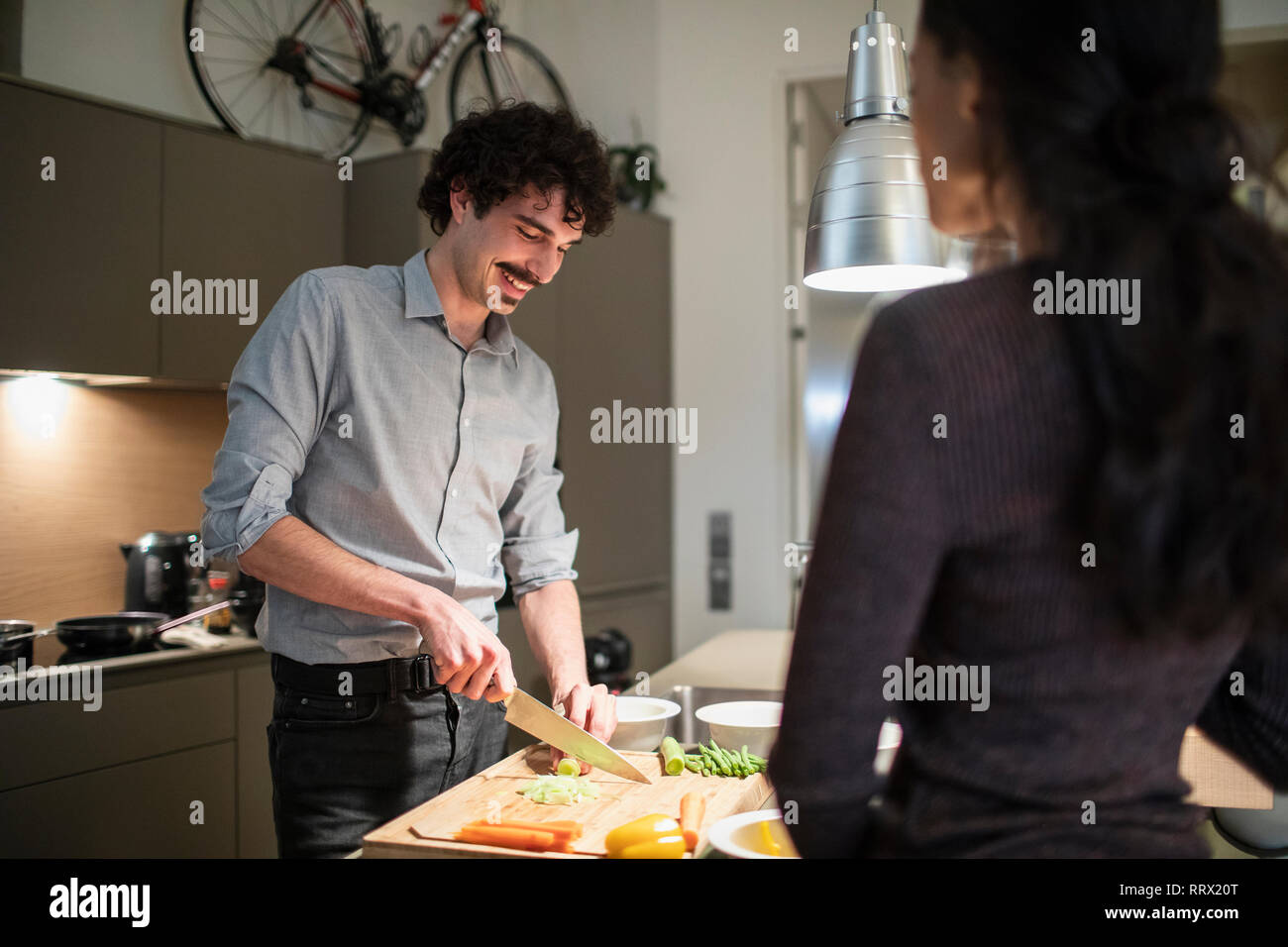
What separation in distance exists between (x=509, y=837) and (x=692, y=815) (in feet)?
0.58

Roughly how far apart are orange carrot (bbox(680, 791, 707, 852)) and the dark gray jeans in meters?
0.42

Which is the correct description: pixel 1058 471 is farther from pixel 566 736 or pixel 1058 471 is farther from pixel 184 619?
pixel 184 619

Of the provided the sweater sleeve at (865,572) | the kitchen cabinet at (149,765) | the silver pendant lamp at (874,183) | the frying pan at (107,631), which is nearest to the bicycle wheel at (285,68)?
the frying pan at (107,631)

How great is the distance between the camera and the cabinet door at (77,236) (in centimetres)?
207

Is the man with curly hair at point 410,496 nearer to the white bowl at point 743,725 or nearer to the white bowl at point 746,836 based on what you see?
the white bowl at point 743,725

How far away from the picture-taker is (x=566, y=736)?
1133 mm

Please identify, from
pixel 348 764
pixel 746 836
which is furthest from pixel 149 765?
pixel 746 836

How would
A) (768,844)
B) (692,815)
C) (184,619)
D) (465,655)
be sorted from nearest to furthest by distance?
(768,844), (692,815), (465,655), (184,619)

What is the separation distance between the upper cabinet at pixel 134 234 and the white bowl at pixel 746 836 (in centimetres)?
188

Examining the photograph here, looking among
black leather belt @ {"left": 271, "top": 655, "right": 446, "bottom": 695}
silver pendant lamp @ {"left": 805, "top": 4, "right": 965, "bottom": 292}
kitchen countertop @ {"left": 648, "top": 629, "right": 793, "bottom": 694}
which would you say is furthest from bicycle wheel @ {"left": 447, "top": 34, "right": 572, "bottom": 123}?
black leather belt @ {"left": 271, "top": 655, "right": 446, "bottom": 695}

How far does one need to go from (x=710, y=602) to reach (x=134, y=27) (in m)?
2.33

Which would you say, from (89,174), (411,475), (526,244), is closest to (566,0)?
(89,174)

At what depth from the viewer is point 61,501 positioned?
7.72 ft
